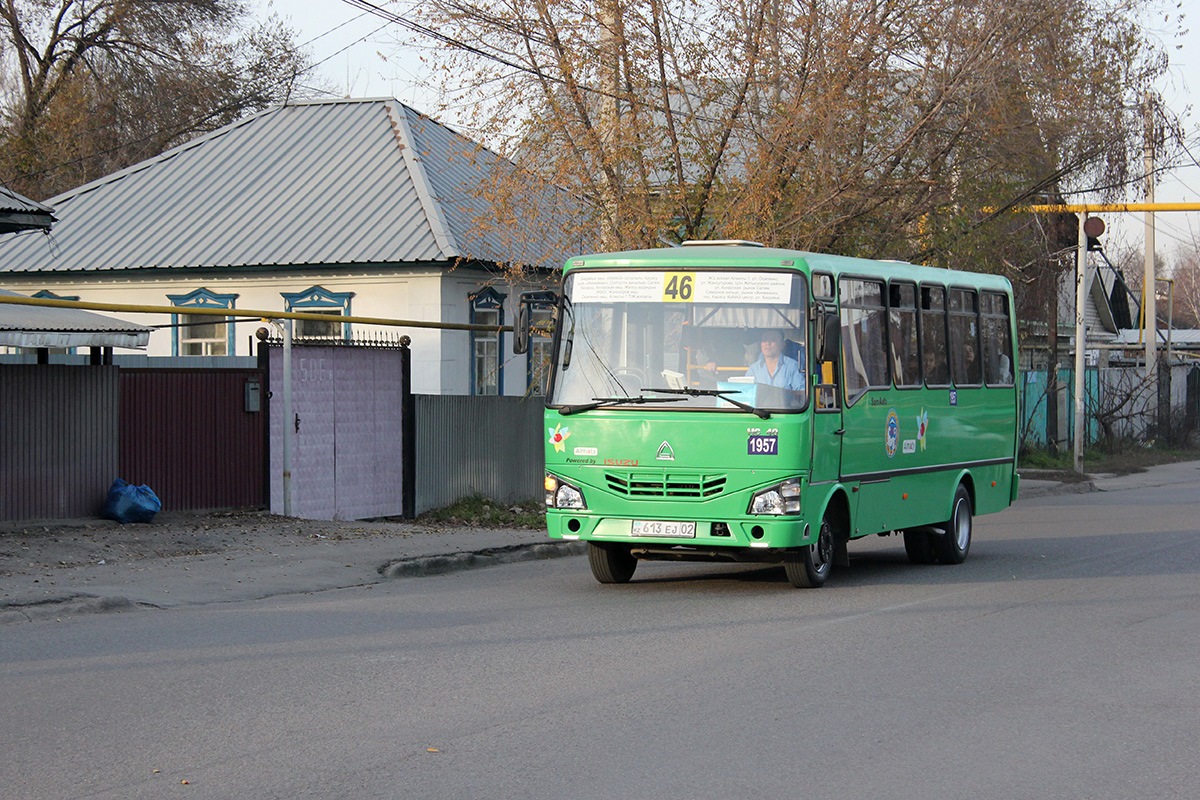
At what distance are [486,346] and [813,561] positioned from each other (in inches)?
561

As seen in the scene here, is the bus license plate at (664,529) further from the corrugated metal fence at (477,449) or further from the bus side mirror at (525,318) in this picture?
the corrugated metal fence at (477,449)

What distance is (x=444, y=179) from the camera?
27.3 meters

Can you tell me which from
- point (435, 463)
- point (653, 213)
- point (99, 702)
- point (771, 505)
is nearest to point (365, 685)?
point (99, 702)

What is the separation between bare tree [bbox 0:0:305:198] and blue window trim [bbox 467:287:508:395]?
21515 millimetres

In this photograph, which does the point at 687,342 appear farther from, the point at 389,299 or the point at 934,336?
Result: the point at 389,299

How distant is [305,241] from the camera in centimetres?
2612

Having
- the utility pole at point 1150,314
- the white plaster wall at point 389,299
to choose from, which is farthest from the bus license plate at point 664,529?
the utility pole at point 1150,314

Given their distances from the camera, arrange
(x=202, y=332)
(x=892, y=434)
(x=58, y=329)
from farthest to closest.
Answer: (x=202, y=332), (x=58, y=329), (x=892, y=434)

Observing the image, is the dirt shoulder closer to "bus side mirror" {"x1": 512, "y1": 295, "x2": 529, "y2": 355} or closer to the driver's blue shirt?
"bus side mirror" {"x1": 512, "y1": 295, "x2": 529, "y2": 355}

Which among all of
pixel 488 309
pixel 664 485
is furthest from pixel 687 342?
pixel 488 309

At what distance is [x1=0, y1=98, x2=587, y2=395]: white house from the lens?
24953 mm

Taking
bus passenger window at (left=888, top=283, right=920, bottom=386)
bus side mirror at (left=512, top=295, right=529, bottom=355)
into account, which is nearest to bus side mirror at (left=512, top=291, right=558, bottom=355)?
bus side mirror at (left=512, top=295, right=529, bottom=355)

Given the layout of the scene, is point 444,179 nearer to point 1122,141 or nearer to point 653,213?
point 653,213

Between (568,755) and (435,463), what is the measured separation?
12.5m
